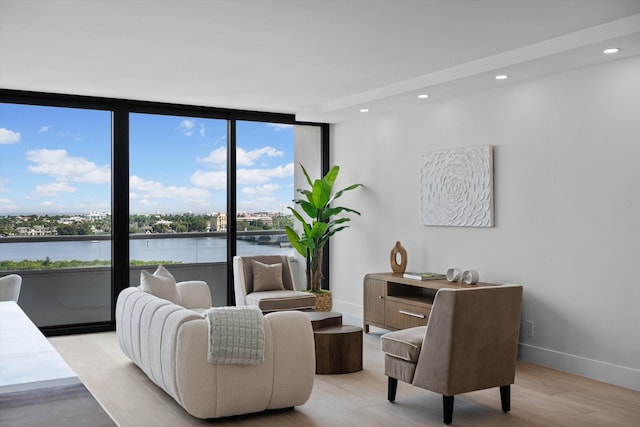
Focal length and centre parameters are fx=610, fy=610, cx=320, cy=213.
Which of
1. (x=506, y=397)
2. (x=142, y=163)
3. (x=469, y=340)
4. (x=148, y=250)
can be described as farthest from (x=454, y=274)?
(x=142, y=163)

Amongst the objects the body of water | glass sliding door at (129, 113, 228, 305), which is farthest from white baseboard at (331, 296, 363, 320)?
glass sliding door at (129, 113, 228, 305)

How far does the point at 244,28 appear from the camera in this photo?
406 centimetres

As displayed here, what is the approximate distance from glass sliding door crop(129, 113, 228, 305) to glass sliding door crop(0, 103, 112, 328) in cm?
33

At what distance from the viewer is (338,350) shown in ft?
16.2

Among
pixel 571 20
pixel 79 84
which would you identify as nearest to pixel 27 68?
pixel 79 84

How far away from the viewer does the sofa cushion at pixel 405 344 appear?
12.8 ft

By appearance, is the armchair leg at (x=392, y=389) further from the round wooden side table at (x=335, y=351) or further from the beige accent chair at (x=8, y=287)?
the beige accent chair at (x=8, y=287)

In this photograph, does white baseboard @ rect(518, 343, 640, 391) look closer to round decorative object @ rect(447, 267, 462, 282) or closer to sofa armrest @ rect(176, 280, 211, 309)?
round decorative object @ rect(447, 267, 462, 282)

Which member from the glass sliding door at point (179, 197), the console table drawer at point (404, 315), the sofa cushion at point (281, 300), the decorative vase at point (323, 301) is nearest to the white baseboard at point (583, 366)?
the console table drawer at point (404, 315)

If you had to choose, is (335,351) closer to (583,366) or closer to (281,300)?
(281,300)

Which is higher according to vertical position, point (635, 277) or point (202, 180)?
point (202, 180)

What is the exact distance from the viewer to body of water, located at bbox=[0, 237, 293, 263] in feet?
20.6

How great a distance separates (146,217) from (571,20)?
4810 millimetres

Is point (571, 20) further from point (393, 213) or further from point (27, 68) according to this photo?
point (27, 68)
